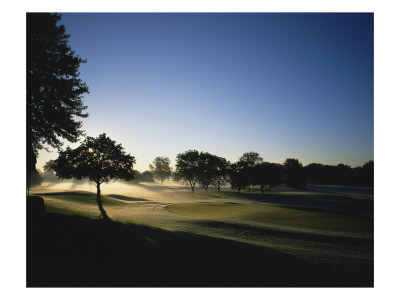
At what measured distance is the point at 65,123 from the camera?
16984 mm

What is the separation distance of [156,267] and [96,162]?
28518mm

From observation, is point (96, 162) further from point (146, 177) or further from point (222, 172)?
point (146, 177)

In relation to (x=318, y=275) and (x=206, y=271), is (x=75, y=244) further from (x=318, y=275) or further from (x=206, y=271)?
(x=318, y=275)

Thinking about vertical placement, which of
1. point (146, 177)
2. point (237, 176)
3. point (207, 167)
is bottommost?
point (146, 177)

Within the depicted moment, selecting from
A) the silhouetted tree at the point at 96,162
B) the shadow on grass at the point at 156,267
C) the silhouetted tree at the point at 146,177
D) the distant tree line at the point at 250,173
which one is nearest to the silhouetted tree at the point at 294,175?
the distant tree line at the point at 250,173

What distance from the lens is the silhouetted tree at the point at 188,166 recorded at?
66562mm

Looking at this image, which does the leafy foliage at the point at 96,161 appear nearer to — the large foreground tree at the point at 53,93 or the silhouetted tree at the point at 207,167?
the large foreground tree at the point at 53,93

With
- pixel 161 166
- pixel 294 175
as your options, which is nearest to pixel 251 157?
pixel 294 175

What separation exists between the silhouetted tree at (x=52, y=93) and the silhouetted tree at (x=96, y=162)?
9533 mm

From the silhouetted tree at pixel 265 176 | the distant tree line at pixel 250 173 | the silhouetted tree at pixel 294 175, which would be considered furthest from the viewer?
the silhouetted tree at pixel 294 175

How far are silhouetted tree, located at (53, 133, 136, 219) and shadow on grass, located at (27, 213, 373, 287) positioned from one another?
23.5 metres

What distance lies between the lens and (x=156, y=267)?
16.3 feet

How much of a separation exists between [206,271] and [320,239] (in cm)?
1038
